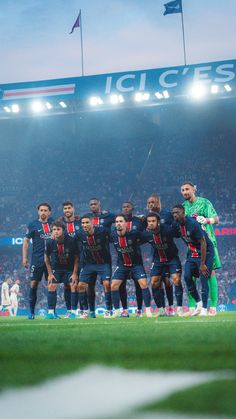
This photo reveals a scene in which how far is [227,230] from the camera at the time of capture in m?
28.3

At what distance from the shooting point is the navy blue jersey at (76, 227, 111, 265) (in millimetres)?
10023

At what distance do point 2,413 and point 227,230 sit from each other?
27.0 metres

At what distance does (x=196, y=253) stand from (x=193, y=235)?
12.8 inches

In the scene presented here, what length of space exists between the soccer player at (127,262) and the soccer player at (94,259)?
247 mm

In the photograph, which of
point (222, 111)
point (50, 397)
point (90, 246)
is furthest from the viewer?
point (222, 111)

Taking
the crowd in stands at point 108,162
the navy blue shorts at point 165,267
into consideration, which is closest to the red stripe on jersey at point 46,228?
the navy blue shorts at point 165,267

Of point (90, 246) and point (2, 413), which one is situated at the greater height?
point (90, 246)

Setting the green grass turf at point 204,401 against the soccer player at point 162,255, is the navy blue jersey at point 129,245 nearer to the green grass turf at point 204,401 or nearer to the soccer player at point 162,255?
the soccer player at point 162,255

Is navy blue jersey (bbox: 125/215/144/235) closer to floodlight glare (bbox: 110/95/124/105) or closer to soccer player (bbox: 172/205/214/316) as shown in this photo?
soccer player (bbox: 172/205/214/316)

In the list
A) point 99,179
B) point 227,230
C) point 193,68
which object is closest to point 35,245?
point 193,68

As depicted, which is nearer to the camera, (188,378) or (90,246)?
(188,378)

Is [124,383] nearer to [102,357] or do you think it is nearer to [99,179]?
[102,357]

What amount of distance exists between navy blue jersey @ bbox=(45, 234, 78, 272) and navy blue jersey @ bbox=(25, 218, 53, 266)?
379 millimetres

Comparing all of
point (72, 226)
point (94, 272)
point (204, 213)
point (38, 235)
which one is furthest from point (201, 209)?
point (38, 235)
